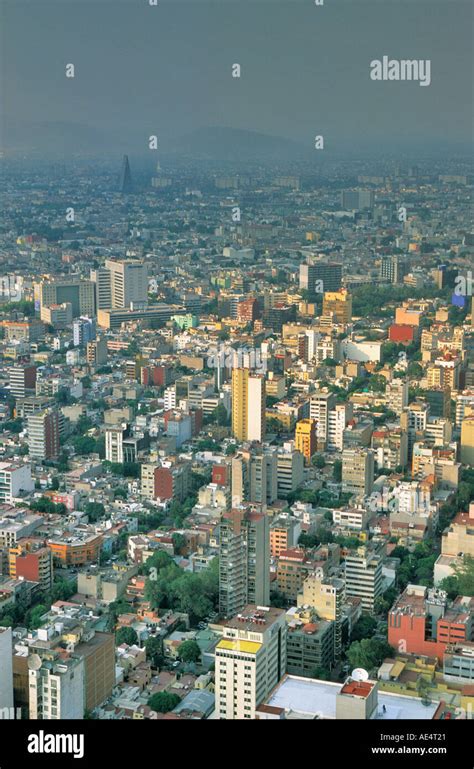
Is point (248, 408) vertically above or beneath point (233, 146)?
beneath

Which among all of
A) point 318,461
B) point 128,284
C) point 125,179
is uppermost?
point 125,179

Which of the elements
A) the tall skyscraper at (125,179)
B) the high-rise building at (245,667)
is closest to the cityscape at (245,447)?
the high-rise building at (245,667)

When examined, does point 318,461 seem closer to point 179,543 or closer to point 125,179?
point 179,543

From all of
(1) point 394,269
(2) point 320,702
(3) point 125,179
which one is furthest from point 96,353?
(3) point 125,179
